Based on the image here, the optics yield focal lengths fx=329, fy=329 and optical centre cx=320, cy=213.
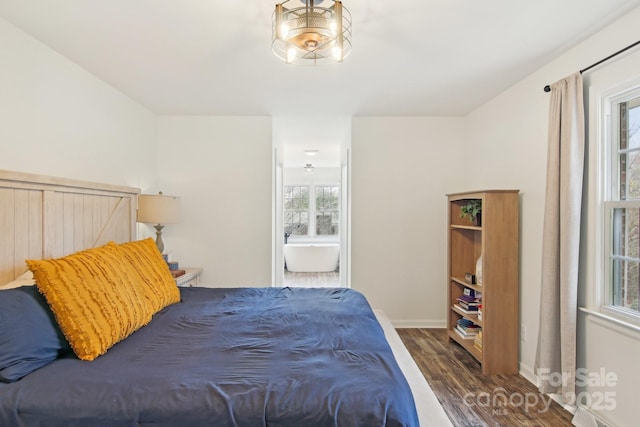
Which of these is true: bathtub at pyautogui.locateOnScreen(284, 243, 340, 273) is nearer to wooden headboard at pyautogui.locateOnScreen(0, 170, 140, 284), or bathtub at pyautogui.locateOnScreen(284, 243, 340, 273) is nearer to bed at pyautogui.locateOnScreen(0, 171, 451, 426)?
wooden headboard at pyautogui.locateOnScreen(0, 170, 140, 284)

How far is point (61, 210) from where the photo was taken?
7.43 feet

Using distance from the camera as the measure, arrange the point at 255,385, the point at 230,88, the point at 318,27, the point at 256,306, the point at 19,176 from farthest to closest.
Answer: the point at 230,88
the point at 256,306
the point at 19,176
the point at 318,27
the point at 255,385

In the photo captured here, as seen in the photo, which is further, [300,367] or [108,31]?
[108,31]

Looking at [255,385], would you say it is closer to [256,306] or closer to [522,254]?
[256,306]

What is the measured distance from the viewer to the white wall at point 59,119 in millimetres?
1990

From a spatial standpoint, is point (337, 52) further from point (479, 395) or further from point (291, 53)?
point (479, 395)

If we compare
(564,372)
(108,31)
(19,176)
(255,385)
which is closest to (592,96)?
(564,372)

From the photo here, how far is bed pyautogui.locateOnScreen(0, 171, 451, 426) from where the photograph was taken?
114 cm

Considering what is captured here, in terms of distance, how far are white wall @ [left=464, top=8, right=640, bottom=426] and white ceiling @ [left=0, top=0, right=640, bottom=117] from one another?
0.10 m

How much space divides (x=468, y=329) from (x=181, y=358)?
2715 mm

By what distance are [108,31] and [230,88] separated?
107 cm

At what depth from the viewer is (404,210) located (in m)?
3.91

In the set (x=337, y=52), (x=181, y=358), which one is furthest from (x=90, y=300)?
(x=337, y=52)

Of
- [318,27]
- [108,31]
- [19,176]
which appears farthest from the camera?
[108,31]
